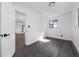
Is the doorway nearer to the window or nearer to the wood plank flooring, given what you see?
the wood plank flooring

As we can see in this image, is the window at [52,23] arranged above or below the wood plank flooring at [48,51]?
above

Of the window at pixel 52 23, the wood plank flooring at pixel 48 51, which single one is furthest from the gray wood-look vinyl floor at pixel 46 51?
the window at pixel 52 23

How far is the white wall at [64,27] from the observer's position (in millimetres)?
4301

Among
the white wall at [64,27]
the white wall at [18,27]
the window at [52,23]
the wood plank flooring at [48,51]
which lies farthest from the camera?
the white wall at [18,27]

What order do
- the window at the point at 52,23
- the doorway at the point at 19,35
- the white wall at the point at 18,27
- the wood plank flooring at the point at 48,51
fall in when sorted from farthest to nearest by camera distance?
the white wall at the point at 18,27
the window at the point at 52,23
the doorway at the point at 19,35
the wood plank flooring at the point at 48,51

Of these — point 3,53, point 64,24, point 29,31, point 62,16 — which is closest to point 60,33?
point 64,24

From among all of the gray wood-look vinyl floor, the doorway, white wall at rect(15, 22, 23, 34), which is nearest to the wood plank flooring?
the gray wood-look vinyl floor

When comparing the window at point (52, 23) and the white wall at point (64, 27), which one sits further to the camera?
the window at point (52, 23)

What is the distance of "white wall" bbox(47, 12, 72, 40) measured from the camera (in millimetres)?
4301

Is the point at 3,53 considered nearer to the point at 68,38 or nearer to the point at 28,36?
the point at 28,36

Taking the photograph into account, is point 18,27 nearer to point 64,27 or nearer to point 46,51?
point 64,27

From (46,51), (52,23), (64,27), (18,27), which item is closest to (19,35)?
(18,27)

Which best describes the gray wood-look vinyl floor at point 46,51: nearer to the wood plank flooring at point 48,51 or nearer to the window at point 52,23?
the wood plank flooring at point 48,51

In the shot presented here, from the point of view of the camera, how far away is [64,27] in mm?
4594
